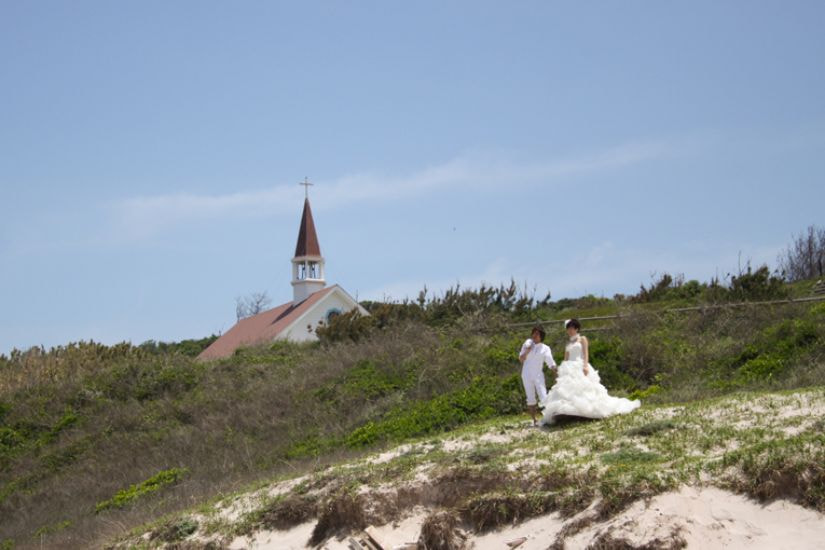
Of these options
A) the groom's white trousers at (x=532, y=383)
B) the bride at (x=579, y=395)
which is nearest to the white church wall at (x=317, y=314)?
the groom's white trousers at (x=532, y=383)

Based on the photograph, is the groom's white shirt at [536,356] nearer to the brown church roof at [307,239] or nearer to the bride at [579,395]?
the bride at [579,395]

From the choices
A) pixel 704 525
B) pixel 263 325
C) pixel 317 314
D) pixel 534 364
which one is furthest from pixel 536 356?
pixel 263 325

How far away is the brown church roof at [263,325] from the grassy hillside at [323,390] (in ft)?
45.2

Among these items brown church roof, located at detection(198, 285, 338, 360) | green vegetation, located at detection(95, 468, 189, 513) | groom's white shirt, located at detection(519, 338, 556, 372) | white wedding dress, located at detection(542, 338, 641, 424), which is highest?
brown church roof, located at detection(198, 285, 338, 360)

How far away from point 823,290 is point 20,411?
24.7 m

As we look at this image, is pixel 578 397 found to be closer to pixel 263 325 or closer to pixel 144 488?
pixel 144 488

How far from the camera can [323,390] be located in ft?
80.3

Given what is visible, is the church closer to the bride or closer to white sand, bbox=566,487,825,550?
the bride

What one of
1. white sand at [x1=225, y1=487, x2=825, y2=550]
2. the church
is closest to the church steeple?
the church

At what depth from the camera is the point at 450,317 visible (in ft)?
98.7

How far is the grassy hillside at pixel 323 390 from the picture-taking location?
18547 mm

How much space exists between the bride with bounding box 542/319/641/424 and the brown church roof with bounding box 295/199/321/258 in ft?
130

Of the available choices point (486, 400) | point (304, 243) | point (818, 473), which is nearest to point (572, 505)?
point (818, 473)

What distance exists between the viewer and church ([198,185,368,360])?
159 ft
